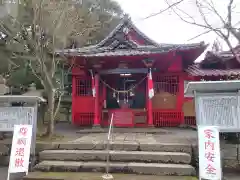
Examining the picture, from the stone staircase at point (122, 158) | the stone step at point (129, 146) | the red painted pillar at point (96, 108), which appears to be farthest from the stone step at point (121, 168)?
the red painted pillar at point (96, 108)

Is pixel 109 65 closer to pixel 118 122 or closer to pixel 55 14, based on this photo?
pixel 118 122

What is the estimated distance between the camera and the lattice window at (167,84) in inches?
578

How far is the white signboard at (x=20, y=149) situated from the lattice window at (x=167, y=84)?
8.69 m

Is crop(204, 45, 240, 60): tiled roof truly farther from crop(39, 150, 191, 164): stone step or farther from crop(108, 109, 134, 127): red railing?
crop(39, 150, 191, 164): stone step

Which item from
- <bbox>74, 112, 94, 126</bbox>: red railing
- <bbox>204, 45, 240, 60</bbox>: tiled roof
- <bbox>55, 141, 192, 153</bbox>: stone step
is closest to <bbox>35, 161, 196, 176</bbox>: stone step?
<bbox>55, 141, 192, 153</bbox>: stone step

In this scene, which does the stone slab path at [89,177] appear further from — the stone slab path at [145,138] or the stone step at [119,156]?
the stone slab path at [145,138]

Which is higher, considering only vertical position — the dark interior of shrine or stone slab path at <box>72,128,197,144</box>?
the dark interior of shrine

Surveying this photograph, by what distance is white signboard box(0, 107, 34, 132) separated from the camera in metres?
8.04

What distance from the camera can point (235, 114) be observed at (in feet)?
23.2

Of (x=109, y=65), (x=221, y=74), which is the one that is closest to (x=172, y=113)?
(x=221, y=74)

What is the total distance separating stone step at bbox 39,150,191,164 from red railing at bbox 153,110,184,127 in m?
6.61

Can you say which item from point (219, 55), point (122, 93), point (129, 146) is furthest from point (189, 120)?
point (129, 146)

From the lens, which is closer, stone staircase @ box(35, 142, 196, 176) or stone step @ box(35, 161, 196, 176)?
stone step @ box(35, 161, 196, 176)

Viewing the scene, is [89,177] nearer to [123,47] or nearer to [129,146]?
[129,146]
